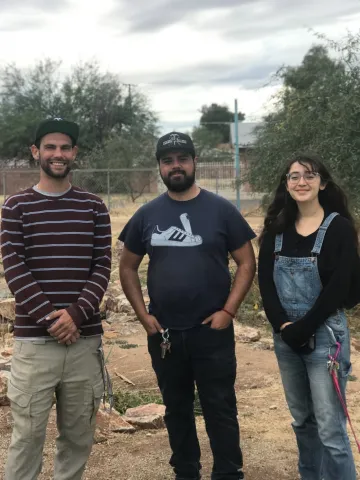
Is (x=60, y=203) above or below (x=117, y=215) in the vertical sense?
above

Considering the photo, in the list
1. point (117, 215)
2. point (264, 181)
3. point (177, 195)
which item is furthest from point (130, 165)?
point (177, 195)

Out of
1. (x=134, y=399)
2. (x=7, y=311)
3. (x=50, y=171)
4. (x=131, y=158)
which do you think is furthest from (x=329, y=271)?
(x=131, y=158)

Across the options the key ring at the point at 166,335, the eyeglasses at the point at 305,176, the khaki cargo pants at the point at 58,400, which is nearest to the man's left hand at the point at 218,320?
the key ring at the point at 166,335

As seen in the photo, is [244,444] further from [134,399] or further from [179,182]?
[179,182]

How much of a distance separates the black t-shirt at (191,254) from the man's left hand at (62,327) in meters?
0.56

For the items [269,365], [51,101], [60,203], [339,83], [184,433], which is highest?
[51,101]

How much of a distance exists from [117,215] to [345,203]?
22530 mm

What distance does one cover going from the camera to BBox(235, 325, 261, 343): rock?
7.73 metres

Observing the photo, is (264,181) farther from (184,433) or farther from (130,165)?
(130,165)

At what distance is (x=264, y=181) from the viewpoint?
36.3 feet

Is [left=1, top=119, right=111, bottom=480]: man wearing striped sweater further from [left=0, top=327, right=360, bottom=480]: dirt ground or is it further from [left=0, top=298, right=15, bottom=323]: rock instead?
[left=0, top=298, right=15, bottom=323]: rock

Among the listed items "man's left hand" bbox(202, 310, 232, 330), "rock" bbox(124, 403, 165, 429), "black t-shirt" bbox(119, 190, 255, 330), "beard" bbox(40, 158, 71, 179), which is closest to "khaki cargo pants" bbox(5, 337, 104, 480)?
"black t-shirt" bbox(119, 190, 255, 330)

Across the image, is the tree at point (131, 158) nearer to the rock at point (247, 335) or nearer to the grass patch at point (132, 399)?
the rock at point (247, 335)

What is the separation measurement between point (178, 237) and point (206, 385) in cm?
87
